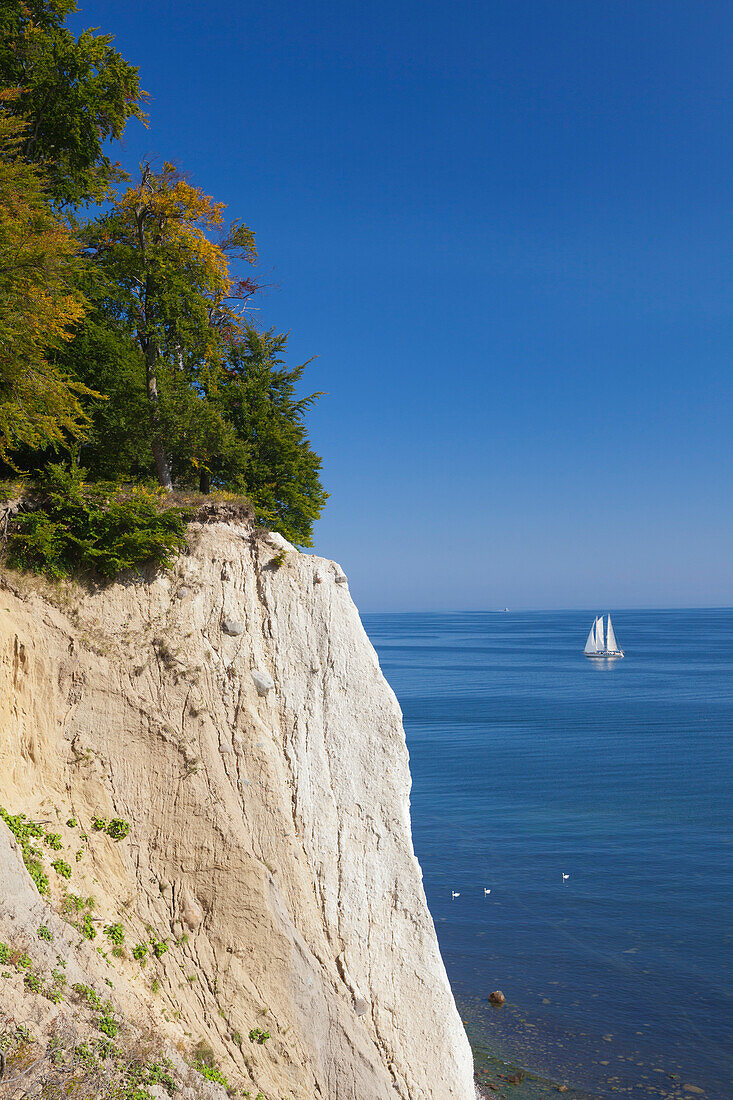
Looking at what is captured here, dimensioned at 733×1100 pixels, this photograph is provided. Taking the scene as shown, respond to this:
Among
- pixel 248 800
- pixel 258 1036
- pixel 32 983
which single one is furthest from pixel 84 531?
pixel 258 1036

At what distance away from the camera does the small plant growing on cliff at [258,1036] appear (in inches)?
533

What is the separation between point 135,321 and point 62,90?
21.7 ft

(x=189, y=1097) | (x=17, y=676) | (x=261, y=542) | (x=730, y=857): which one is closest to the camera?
(x=189, y=1097)

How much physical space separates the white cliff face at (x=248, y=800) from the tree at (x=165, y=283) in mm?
4790

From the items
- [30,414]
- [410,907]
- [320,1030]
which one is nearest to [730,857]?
[410,907]

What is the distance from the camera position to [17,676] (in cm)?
1407

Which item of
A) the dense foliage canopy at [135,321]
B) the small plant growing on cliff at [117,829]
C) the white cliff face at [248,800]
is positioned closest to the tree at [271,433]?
the dense foliage canopy at [135,321]

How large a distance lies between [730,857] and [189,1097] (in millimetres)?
34647

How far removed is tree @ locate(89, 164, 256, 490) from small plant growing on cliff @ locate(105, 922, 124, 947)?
12.5 meters

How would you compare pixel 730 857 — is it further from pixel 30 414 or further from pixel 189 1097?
pixel 30 414

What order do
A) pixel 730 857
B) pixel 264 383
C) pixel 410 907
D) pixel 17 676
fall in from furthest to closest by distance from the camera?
1. pixel 730 857
2. pixel 264 383
3. pixel 410 907
4. pixel 17 676

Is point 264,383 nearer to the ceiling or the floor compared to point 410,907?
nearer to the ceiling

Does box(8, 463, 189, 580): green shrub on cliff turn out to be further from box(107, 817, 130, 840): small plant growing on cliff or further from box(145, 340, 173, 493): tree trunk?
box(107, 817, 130, 840): small plant growing on cliff

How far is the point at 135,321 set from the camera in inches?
850
